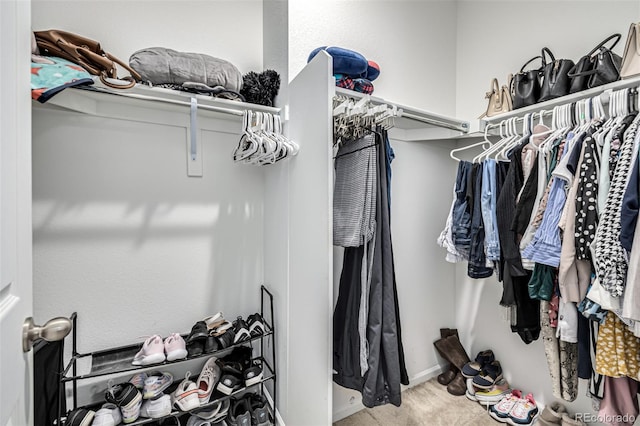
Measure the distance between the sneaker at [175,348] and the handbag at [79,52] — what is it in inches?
42.1

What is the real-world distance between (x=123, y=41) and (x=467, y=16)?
2.16m

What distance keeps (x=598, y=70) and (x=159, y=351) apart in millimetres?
2216

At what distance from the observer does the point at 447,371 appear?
6.85 ft

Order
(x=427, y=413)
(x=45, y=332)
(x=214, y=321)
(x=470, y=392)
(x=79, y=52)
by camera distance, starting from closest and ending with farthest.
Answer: (x=45, y=332) < (x=79, y=52) < (x=214, y=321) < (x=427, y=413) < (x=470, y=392)

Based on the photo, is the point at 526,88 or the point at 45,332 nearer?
the point at 45,332

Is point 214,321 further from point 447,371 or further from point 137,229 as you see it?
point 447,371

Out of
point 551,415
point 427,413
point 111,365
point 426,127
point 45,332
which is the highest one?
point 426,127

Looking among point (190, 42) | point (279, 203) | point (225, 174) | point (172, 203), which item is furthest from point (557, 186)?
point (190, 42)

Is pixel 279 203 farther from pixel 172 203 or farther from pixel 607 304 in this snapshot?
A: pixel 607 304

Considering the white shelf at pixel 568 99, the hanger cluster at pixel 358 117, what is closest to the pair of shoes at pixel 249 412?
the hanger cluster at pixel 358 117

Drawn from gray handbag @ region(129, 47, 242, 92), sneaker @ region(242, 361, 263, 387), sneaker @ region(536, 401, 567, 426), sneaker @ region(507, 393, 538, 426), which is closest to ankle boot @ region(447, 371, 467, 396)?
sneaker @ region(507, 393, 538, 426)

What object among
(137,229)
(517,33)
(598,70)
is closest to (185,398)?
(137,229)

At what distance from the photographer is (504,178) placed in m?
1.42

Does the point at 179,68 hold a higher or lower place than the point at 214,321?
higher
